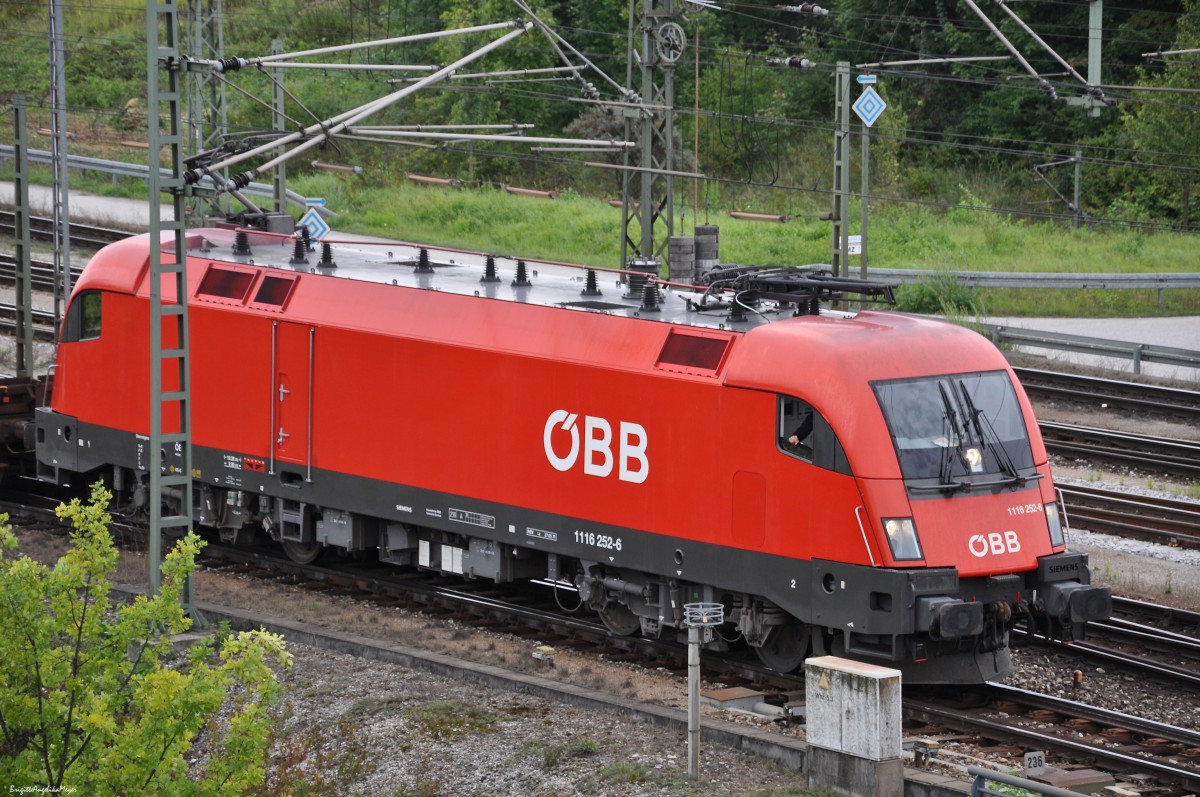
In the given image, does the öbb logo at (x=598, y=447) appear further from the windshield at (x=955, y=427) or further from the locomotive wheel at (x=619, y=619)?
the windshield at (x=955, y=427)

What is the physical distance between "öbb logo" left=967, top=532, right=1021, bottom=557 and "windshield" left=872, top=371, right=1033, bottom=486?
515 millimetres

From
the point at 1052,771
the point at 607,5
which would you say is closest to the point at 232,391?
the point at 1052,771

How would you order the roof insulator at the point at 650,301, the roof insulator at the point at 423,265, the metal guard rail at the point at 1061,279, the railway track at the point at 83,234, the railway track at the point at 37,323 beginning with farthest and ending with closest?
the railway track at the point at 83,234
the metal guard rail at the point at 1061,279
the railway track at the point at 37,323
the roof insulator at the point at 423,265
the roof insulator at the point at 650,301

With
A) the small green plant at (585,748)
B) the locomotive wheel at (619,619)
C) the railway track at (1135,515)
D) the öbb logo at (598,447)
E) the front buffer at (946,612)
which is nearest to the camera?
the small green plant at (585,748)

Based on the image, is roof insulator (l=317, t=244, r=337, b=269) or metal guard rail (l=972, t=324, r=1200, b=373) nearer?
roof insulator (l=317, t=244, r=337, b=269)

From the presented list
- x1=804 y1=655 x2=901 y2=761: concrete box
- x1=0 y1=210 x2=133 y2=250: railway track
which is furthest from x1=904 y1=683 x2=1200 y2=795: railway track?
x1=0 y1=210 x2=133 y2=250: railway track

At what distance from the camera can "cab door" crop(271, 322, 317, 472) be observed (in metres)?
19.2

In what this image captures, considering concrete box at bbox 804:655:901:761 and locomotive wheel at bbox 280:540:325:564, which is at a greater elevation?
concrete box at bbox 804:655:901:761

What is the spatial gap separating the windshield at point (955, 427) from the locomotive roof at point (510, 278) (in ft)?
5.66

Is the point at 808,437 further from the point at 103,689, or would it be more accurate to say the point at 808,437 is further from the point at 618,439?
the point at 103,689

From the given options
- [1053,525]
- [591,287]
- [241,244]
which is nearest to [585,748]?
[1053,525]

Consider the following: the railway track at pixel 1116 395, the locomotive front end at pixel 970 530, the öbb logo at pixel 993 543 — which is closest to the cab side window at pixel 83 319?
the locomotive front end at pixel 970 530

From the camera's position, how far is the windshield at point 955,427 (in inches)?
559

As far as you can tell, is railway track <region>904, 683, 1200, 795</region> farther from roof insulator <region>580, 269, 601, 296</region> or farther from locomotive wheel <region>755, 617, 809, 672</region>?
roof insulator <region>580, 269, 601, 296</region>
